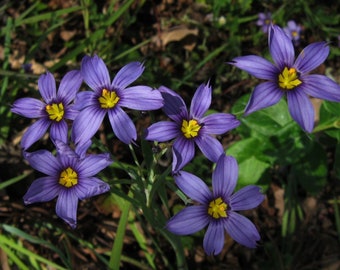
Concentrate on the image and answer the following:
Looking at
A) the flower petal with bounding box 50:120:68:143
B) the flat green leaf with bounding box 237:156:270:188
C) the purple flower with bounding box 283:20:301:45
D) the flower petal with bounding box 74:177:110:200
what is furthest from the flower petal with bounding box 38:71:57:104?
the purple flower with bounding box 283:20:301:45

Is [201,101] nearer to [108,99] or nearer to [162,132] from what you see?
[162,132]

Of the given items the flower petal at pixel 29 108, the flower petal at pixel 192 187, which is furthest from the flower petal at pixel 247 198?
the flower petal at pixel 29 108

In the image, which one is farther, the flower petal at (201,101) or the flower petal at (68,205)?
the flower petal at (201,101)

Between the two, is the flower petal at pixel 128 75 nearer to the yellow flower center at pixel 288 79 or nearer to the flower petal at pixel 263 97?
the flower petal at pixel 263 97

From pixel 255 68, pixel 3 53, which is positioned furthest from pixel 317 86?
pixel 3 53

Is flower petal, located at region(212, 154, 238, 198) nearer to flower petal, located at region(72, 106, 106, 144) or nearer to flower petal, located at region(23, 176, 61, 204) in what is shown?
flower petal, located at region(72, 106, 106, 144)
